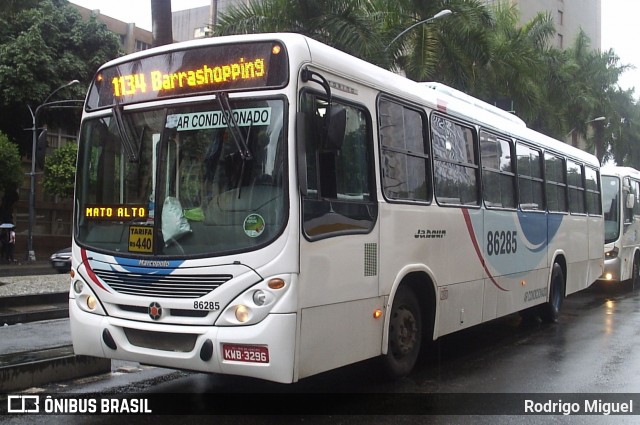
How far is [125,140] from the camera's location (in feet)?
19.0

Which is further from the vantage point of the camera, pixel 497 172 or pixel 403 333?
pixel 497 172

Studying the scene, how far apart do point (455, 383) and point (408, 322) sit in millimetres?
874

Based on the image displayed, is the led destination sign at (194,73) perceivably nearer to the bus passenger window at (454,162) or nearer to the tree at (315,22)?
the bus passenger window at (454,162)

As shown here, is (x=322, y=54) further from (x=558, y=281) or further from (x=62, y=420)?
(x=558, y=281)

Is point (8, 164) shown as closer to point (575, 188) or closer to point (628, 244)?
point (628, 244)

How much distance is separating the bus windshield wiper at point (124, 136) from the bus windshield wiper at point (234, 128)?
3.13 ft

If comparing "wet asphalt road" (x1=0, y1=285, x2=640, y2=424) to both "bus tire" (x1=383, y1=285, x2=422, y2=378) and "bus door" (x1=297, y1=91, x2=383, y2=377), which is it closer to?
"bus tire" (x1=383, y1=285, x2=422, y2=378)

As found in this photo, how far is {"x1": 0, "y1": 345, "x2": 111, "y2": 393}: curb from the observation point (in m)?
6.20


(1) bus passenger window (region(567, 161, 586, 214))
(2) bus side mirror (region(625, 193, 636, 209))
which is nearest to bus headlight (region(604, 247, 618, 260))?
(2) bus side mirror (region(625, 193, 636, 209))

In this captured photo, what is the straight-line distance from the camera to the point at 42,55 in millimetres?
32219

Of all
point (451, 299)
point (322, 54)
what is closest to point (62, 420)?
point (322, 54)

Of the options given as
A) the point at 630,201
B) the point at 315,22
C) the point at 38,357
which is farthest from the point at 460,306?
the point at 315,22

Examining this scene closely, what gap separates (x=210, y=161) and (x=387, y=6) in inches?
660

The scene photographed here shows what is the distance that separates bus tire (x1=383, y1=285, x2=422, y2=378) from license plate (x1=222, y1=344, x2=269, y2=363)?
1873 mm
